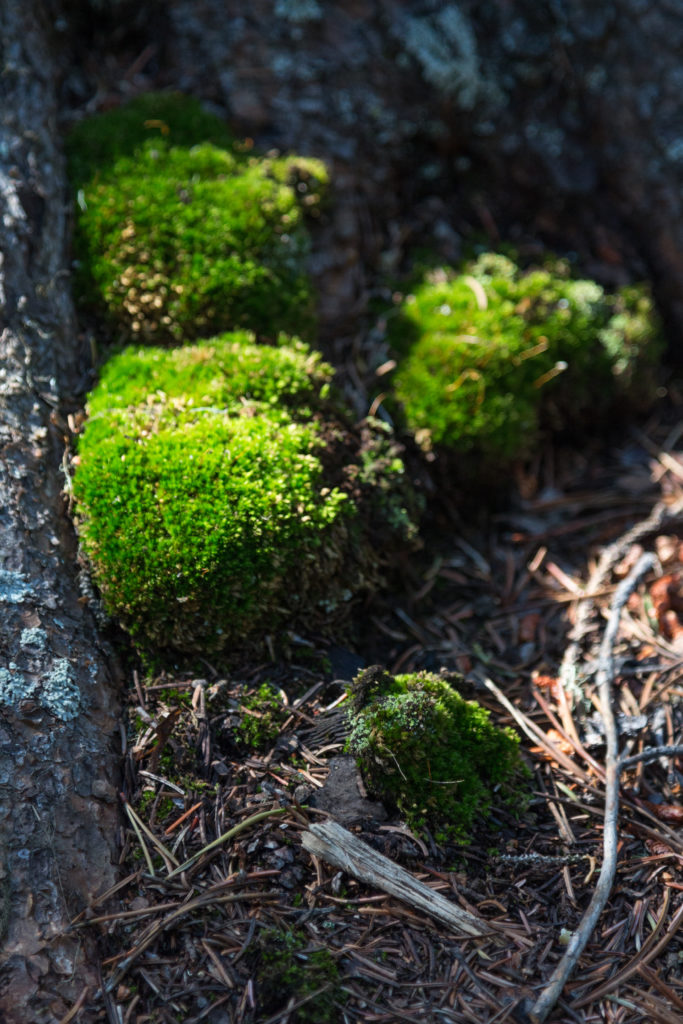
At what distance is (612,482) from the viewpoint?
418 cm

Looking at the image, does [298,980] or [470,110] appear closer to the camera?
[298,980]

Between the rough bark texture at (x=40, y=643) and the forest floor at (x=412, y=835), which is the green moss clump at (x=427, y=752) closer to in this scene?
the forest floor at (x=412, y=835)

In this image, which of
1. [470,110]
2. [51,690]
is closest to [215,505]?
[51,690]

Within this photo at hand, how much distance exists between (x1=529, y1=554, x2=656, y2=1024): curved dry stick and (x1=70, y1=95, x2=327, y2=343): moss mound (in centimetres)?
220

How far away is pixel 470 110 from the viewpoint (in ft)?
15.2

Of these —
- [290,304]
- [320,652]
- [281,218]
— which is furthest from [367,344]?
[320,652]

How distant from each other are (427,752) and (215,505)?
129 centimetres

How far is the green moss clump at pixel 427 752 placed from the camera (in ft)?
8.39

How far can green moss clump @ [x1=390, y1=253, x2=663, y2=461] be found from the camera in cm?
375

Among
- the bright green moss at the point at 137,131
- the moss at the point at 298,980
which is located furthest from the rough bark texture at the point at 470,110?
the moss at the point at 298,980

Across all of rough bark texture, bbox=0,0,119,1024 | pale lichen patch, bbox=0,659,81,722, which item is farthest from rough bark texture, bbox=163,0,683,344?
pale lichen patch, bbox=0,659,81,722

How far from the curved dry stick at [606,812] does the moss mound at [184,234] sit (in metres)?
2.20

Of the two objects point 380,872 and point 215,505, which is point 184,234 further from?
point 380,872

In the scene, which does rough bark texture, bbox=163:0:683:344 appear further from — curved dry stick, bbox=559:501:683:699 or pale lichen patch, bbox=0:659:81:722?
pale lichen patch, bbox=0:659:81:722
